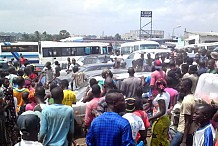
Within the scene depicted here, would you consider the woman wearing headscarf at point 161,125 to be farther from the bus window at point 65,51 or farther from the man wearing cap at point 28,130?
the bus window at point 65,51

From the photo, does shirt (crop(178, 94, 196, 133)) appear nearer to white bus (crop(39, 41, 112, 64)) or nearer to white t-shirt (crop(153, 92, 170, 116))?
white t-shirt (crop(153, 92, 170, 116))

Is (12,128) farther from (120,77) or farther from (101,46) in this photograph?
(101,46)

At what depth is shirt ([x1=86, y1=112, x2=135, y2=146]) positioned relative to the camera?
326cm

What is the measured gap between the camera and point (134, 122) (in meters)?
4.07

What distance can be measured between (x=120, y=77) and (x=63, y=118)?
15.1ft

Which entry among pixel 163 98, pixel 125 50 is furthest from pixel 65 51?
pixel 163 98

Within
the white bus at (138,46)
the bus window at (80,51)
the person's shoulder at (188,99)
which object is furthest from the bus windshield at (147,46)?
the person's shoulder at (188,99)

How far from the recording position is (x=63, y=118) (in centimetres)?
414

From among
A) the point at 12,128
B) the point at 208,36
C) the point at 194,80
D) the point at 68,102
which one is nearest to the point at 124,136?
the point at 12,128

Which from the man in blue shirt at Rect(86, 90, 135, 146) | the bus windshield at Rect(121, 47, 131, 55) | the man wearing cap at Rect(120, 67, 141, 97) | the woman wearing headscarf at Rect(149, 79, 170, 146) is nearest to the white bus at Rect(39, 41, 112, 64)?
the bus windshield at Rect(121, 47, 131, 55)

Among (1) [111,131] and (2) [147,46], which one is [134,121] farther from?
(2) [147,46]

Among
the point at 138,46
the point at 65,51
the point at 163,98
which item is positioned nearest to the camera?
the point at 163,98

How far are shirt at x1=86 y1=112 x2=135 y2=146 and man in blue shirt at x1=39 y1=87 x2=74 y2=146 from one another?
0.75 metres

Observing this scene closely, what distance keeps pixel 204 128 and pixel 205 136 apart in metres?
0.10
